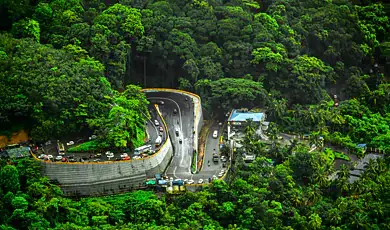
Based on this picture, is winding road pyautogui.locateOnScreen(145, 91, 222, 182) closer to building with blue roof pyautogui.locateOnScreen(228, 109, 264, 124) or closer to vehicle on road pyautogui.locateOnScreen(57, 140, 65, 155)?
building with blue roof pyautogui.locateOnScreen(228, 109, 264, 124)

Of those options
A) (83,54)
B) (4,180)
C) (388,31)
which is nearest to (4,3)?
(83,54)

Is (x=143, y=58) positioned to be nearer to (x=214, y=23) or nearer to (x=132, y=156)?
(x=214, y=23)

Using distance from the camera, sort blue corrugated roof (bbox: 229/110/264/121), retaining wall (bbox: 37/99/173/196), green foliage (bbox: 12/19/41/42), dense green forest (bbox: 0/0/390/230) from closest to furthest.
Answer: dense green forest (bbox: 0/0/390/230) < retaining wall (bbox: 37/99/173/196) < blue corrugated roof (bbox: 229/110/264/121) < green foliage (bbox: 12/19/41/42)

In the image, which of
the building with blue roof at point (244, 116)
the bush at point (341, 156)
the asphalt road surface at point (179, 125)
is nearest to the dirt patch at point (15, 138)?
the asphalt road surface at point (179, 125)

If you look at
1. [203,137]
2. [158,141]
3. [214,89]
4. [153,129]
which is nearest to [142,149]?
[158,141]

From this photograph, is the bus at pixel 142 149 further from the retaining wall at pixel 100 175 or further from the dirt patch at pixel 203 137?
the dirt patch at pixel 203 137

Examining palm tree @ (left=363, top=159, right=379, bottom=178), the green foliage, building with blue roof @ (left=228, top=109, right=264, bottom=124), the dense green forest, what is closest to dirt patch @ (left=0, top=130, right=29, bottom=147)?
the dense green forest
